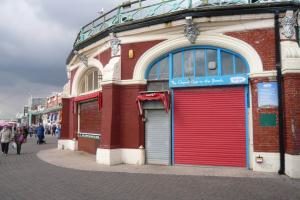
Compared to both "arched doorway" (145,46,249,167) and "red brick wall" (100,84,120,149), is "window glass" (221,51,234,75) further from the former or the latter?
"red brick wall" (100,84,120,149)

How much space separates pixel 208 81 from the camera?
39.0 feet

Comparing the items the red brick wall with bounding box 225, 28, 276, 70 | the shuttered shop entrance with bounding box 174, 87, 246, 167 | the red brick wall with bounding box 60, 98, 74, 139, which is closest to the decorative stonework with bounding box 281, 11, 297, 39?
the red brick wall with bounding box 225, 28, 276, 70

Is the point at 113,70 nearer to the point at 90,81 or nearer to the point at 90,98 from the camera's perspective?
the point at 90,98

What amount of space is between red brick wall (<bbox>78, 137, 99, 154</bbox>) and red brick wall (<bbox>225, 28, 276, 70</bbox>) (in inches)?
336

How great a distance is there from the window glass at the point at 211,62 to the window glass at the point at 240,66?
2.46ft

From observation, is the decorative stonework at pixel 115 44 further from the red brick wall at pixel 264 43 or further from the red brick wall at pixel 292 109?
the red brick wall at pixel 292 109

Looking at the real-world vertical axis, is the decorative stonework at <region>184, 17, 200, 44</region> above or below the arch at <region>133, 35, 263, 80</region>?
above

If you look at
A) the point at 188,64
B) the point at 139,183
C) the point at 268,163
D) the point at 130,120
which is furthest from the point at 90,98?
the point at 268,163

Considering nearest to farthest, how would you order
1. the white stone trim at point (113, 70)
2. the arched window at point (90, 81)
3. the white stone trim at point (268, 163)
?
the white stone trim at point (268, 163)
the white stone trim at point (113, 70)
the arched window at point (90, 81)

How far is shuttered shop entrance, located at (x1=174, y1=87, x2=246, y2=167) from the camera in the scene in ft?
38.2

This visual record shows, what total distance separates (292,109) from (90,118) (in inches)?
396

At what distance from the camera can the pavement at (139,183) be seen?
7773 mm

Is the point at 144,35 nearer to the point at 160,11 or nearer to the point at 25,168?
the point at 160,11

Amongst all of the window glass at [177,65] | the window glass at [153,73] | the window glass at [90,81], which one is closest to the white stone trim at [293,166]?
the window glass at [177,65]
